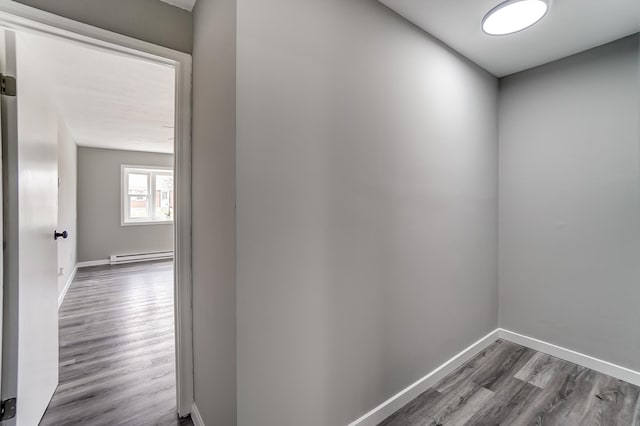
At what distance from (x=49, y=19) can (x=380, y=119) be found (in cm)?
171

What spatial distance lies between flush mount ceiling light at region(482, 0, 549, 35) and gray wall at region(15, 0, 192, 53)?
6.26ft

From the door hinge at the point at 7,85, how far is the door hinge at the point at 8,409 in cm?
155

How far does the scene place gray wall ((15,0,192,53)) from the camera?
132 cm

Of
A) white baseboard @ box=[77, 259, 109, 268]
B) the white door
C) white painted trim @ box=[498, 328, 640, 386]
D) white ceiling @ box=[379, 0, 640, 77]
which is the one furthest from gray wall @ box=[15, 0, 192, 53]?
white baseboard @ box=[77, 259, 109, 268]

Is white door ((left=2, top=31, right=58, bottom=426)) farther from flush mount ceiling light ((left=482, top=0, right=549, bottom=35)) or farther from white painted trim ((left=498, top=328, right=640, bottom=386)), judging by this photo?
white painted trim ((left=498, top=328, right=640, bottom=386))

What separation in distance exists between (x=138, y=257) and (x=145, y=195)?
1491 millimetres

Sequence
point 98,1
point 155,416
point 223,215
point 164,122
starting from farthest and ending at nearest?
point 164,122 < point 155,416 < point 98,1 < point 223,215

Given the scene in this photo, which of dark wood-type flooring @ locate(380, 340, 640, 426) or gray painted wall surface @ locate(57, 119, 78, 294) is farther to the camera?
gray painted wall surface @ locate(57, 119, 78, 294)

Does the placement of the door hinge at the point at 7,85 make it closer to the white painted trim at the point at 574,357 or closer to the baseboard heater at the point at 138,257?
the white painted trim at the point at 574,357

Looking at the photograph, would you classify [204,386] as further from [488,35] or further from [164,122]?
[164,122]

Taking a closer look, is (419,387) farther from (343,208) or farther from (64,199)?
(64,199)

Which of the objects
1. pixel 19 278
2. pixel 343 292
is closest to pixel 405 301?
pixel 343 292

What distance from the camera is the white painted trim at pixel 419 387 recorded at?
1.59 m

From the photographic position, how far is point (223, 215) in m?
1.20
